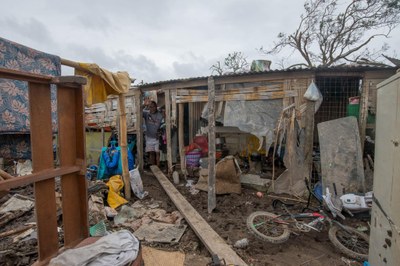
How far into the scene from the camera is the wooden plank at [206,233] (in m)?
3.15

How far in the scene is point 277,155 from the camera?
253 inches

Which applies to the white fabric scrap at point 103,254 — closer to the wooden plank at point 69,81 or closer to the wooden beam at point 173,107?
the wooden plank at point 69,81

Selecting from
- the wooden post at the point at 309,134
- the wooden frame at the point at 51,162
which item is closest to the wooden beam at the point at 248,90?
the wooden post at the point at 309,134

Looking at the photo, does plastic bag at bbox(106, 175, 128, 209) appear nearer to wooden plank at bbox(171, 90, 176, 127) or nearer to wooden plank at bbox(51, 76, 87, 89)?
wooden plank at bbox(171, 90, 176, 127)

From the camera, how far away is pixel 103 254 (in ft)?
5.51

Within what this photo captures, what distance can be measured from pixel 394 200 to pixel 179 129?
19.2 ft

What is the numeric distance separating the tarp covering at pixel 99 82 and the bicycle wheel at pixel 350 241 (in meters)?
4.58

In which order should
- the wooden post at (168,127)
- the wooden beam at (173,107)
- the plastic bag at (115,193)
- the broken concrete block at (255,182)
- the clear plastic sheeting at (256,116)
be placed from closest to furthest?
the plastic bag at (115,193), the clear plastic sheeting at (256,116), the broken concrete block at (255,182), the wooden beam at (173,107), the wooden post at (168,127)

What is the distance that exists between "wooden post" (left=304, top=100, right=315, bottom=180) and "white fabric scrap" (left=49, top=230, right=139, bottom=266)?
5.04m

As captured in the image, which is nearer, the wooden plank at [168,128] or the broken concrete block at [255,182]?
the broken concrete block at [255,182]

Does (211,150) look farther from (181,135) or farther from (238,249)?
(181,135)

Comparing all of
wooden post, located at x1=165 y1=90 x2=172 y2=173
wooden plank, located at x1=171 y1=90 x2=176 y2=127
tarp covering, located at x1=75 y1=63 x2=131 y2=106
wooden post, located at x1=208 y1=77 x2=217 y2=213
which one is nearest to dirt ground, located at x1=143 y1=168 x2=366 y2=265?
wooden post, located at x1=208 y1=77 x2=217 y2=213

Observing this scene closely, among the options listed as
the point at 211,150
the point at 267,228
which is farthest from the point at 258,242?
the point at 211,150

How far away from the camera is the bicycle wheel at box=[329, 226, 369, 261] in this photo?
10.9 feet
